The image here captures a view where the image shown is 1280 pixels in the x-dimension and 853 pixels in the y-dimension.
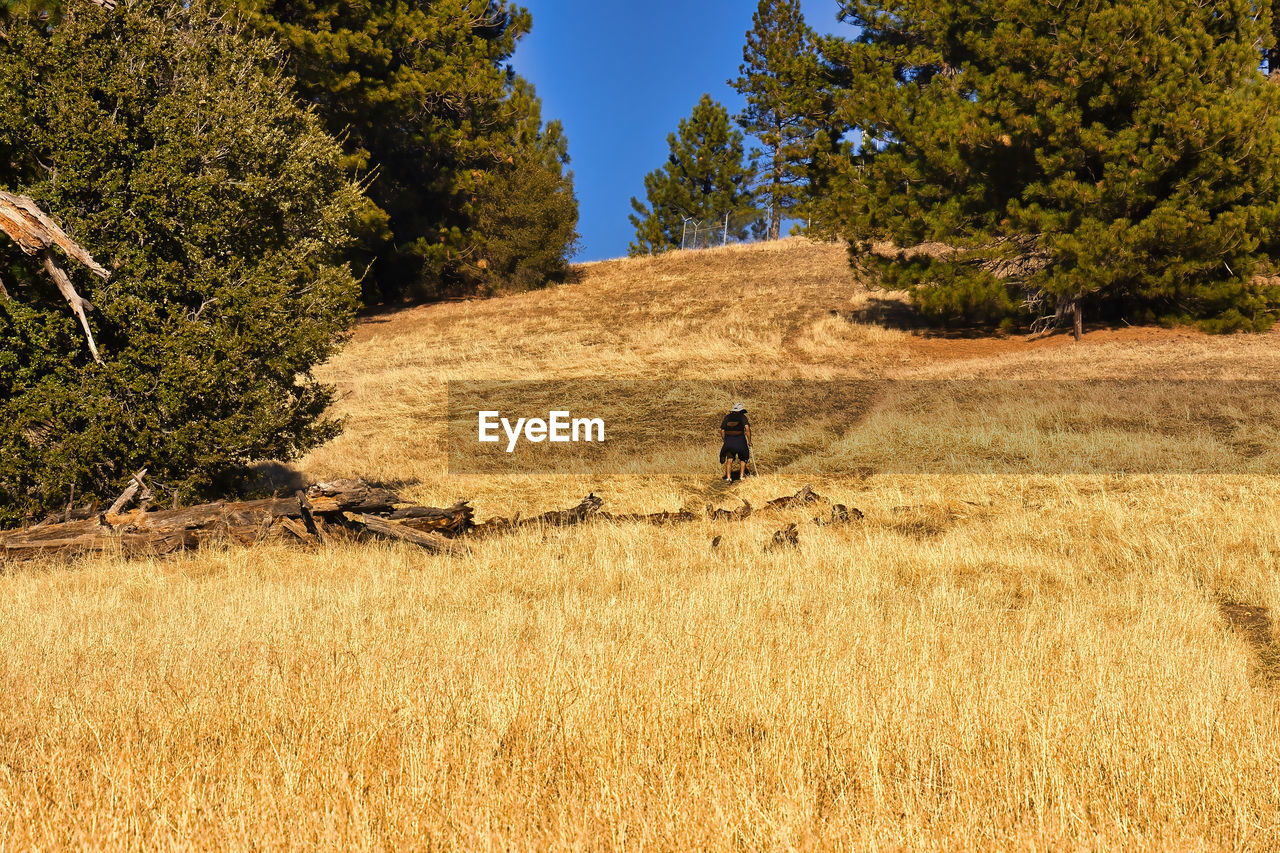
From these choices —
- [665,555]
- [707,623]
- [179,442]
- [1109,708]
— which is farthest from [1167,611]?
[179,442]

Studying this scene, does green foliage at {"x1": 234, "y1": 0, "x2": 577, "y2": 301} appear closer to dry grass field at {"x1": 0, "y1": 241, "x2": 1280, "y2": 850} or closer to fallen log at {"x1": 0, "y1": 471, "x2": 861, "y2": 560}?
fallen log at {"x1": 0, "y1": 471, "x2": 861, "y2": 560}

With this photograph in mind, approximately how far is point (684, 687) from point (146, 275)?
408 inches

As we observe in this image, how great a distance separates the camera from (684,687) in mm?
5500

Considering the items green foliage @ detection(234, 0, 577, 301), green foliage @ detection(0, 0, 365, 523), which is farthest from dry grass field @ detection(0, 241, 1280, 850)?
green foliage @ detection(234, 0, 577, 301)

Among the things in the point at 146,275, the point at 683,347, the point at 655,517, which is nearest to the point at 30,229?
the point at 146,275

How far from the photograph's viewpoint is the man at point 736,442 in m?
16.3

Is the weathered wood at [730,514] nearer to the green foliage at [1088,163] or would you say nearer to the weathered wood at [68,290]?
the weathered wood at [68,290]

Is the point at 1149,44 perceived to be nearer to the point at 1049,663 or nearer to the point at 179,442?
the point at 1049,663

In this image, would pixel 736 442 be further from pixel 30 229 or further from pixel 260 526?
pixel 30 229

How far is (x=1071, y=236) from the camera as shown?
25016 mm

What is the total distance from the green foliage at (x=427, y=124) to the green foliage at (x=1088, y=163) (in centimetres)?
1911

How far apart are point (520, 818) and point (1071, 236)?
83.8 feet

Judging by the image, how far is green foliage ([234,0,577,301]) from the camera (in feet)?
116

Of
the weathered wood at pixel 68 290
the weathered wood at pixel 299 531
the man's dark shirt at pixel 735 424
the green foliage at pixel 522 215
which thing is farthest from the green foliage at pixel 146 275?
the green foliage at pixel 522 215
